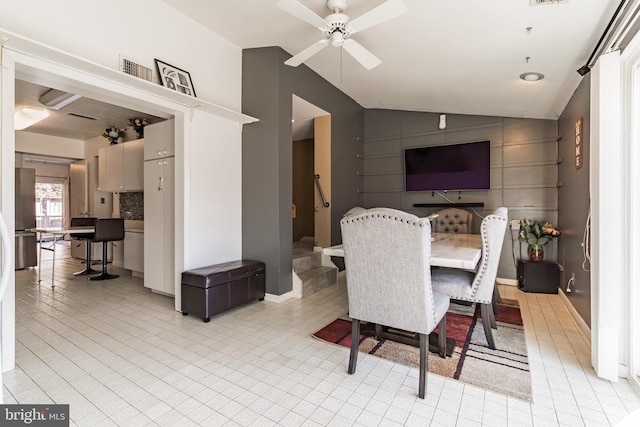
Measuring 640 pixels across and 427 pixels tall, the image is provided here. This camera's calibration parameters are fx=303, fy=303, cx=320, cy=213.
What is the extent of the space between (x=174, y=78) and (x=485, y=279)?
3442 millimetres

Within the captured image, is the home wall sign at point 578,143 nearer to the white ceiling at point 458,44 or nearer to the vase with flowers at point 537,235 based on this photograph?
the white ceiling at point 458,44

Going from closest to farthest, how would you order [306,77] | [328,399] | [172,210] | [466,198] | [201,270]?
[328,399]
[201,270]
[172,210]
[306,77]
[466,198]

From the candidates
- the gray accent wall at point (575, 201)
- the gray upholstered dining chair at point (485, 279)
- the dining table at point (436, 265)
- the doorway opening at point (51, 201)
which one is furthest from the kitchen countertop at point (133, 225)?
the doorway opening at point (51, 201)

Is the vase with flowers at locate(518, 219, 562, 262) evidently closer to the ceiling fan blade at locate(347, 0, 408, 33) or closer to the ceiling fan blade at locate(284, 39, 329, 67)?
the ceiling fan blade at locate(347, 0, 408, 33)

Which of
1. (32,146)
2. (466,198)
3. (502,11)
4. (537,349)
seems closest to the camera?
(502,11)

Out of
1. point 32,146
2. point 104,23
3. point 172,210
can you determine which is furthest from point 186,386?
point 32,146

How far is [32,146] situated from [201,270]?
554cm

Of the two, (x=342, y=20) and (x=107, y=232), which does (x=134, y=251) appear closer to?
(x=107, y=232)

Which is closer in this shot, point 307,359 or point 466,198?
point 307,359

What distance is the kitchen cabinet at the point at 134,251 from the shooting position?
4.79 m

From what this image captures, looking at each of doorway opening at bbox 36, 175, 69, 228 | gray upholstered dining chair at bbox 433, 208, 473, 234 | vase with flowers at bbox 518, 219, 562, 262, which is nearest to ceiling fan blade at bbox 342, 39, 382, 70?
gray upholstered dining chair at bbox 433, 208, 473, 234

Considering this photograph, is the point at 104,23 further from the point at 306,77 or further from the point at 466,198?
the point at 466,198

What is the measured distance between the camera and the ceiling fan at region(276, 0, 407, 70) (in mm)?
2086

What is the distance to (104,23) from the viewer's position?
2541 millimetres
